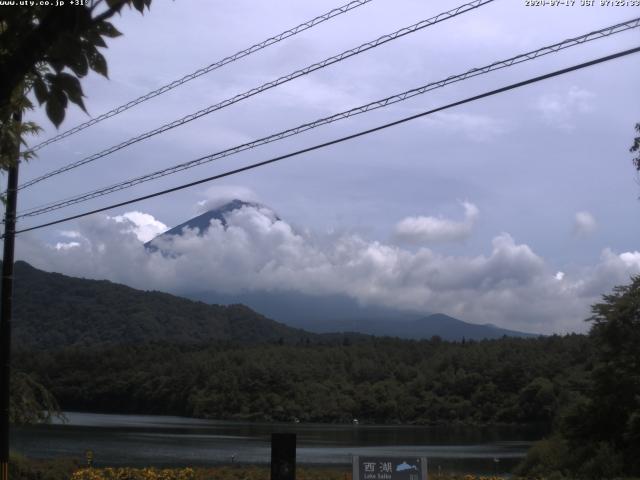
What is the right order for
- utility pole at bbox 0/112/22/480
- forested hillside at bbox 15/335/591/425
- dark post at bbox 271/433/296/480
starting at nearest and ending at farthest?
1. dark post at bbox 271/433/296/480
2. utility pole at bbox 0/112/22/480
3. forested hillside at bbox 15/335/591/425

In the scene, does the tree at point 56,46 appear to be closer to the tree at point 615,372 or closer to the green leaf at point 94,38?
the green leaf at point 94,38

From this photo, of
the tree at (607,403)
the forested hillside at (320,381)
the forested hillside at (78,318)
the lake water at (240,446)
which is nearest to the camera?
the tree at (607,403)

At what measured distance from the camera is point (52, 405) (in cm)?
1973

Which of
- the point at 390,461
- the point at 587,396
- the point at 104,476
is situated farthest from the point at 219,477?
the point at 587,396

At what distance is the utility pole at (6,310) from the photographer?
53.5 ft

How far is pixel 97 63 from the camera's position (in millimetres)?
4090

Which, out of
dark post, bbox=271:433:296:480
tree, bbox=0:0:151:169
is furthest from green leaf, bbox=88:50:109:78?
dark post, bbox=271:433:296:480

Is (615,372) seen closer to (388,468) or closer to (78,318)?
(388,468)

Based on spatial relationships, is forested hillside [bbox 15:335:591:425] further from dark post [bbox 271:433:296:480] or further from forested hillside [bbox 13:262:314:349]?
dark post [bbox 271:433:296:480]

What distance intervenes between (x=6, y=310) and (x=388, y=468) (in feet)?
27.3

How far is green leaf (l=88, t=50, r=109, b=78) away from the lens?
407 centimetres

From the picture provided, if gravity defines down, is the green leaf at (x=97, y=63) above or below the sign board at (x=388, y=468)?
above

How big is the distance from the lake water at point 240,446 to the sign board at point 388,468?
1765cm

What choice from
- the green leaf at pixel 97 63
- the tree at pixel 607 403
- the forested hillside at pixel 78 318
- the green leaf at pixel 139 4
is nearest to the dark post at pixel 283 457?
the green leaf at pixel 97 63
